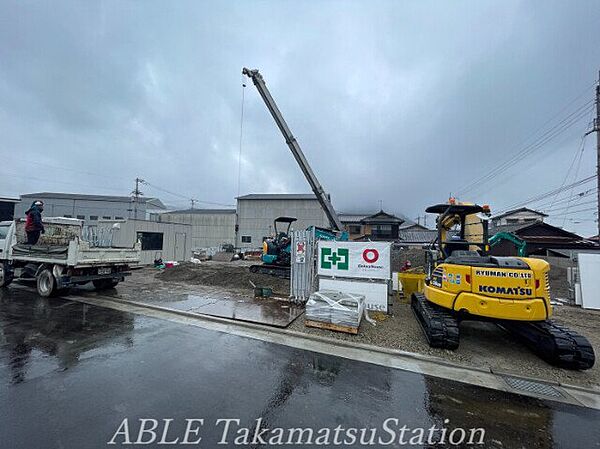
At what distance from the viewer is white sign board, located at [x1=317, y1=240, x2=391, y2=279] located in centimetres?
707

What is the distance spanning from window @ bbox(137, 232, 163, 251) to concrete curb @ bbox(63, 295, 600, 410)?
12.4 m

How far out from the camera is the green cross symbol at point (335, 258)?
7.41m

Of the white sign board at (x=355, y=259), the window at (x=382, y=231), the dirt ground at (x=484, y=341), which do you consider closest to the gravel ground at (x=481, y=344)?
the dirt ground at (x=484, y=341)

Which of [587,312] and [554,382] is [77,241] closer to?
[554,382]

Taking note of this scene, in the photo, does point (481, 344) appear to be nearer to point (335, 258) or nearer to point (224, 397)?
point (335, 258)

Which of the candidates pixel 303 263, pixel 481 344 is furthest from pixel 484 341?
pixel 303 263

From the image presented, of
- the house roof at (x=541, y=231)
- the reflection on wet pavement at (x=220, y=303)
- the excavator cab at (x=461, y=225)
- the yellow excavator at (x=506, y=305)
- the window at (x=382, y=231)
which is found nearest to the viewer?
the yellow excavator at (x=506, y=305)

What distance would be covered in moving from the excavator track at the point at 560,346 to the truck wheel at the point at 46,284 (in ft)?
41.5

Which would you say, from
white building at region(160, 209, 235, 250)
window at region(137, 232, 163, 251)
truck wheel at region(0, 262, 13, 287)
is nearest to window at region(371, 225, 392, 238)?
white building at region(160, 209, 235, 250)

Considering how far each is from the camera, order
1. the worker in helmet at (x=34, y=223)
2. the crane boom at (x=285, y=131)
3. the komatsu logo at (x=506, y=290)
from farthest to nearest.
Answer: the crane boom at (x=285, y=131)
the worker in helmet at (x=34, y=223)
the komatsu logo at (x=506, y=290)

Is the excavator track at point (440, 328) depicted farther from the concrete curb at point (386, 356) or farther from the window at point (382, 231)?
the window at point (382, 231)

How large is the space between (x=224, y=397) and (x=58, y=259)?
8.29m

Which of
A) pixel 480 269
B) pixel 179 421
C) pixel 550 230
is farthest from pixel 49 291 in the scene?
pixel 550 230

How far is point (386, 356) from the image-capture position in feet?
15.3
